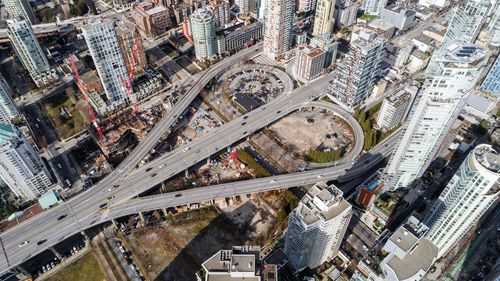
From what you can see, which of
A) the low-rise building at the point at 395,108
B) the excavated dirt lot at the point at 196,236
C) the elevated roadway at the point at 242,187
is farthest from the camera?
the low-rise building at the point at 395,108

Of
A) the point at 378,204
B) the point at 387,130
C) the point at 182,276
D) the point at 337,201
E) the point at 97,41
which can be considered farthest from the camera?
the point at 387,130

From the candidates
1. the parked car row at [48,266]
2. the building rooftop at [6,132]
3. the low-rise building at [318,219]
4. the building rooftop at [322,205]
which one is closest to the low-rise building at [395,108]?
the low-rise building at [318,219]

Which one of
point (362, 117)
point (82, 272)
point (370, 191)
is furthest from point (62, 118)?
point (370, 191)

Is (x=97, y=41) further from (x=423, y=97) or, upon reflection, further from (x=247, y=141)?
(x=423, y=97)

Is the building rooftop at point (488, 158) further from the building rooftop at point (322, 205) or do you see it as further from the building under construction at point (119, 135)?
the building under construction at point (119, 135)

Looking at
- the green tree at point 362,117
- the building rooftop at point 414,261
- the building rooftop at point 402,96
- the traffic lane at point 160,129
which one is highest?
the building rooftop at point 402,96

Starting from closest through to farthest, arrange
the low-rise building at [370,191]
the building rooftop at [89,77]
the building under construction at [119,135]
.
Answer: the low-rise building at [370,191], the building under construction at [119,135], the building rooftop at [89,77]

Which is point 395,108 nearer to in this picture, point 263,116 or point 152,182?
point 263,116

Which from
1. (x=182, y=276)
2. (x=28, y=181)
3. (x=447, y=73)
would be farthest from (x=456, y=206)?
(x=28, y=181)
